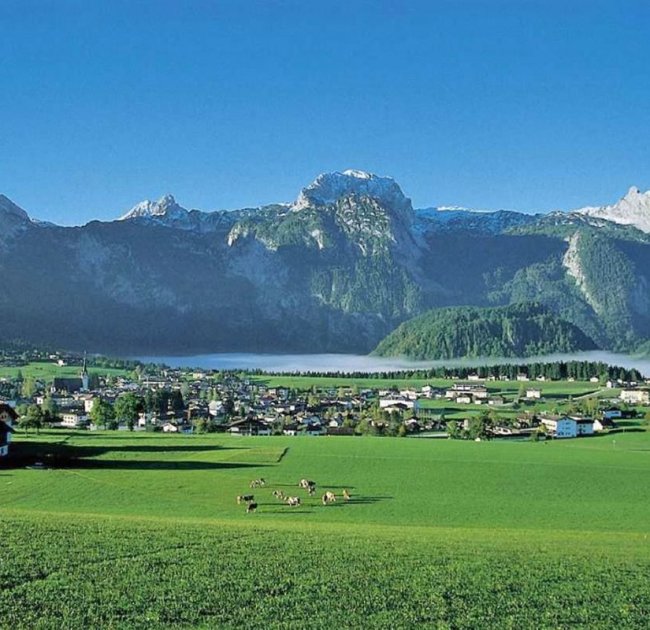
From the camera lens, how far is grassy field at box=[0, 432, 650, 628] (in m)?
20.0

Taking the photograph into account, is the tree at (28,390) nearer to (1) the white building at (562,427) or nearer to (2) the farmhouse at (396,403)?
(2) the farmhouse at (396,403)

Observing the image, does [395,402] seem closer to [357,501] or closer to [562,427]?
[562,427]

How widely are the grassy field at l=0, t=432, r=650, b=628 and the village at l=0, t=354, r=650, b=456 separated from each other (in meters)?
41.5

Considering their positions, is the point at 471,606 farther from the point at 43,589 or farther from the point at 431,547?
the point at 43,589

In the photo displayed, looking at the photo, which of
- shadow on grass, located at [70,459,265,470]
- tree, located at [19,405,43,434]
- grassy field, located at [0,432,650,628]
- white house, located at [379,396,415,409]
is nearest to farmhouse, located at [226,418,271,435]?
white house, located at [379,396,415,409]

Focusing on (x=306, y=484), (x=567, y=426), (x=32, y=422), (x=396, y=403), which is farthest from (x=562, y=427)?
(x=306, y=484)

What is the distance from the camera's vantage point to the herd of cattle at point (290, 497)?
1817 inches

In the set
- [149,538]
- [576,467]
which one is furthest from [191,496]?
[576,467]

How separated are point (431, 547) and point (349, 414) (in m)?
113

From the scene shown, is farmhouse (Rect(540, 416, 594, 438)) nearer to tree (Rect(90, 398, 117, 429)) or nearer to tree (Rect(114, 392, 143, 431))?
tree (Rect(114, 392, 143, 431))

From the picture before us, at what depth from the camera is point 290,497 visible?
48750 millimetres

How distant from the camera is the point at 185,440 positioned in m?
91.4

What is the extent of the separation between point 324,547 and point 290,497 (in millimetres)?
20256

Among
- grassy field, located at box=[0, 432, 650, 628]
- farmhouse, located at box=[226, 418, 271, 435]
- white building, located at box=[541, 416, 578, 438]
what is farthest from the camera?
farmhouse, located at box=[226, 418, 271, 435]
